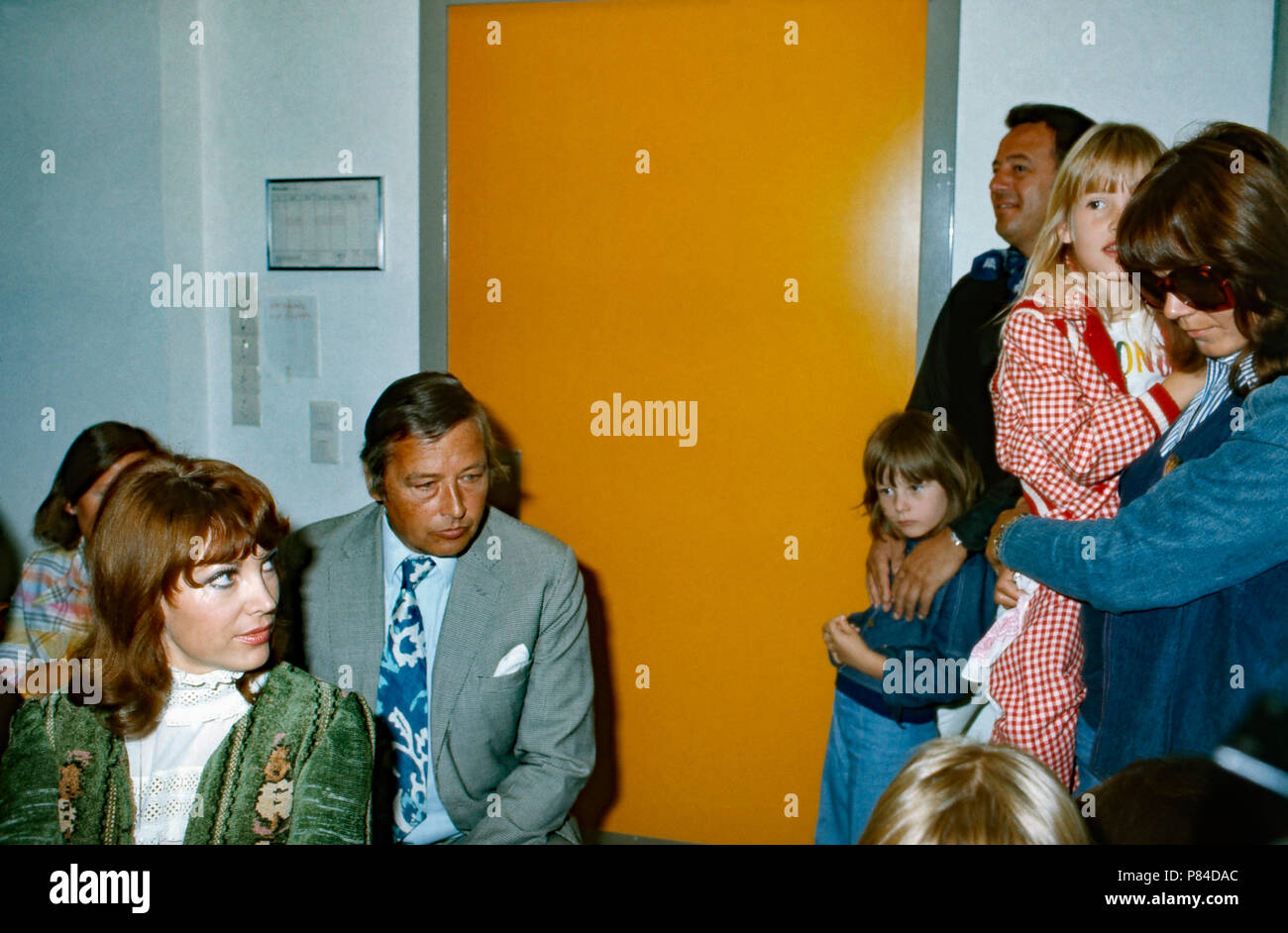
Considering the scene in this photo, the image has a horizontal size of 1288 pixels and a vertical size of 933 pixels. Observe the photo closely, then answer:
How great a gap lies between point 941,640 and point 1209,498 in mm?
925

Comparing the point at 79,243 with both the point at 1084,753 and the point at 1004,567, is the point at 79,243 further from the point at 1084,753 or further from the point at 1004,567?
the point at 1084,753

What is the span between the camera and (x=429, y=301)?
263 centimetres

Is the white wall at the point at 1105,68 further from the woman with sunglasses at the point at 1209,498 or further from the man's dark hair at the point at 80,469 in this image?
the man's dark hair at the point at 80,469

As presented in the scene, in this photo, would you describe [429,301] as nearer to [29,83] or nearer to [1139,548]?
[29,83]

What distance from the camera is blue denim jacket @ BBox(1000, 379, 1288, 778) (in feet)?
3.63

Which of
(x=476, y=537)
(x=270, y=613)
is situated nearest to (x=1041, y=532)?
(x=476, y=537)

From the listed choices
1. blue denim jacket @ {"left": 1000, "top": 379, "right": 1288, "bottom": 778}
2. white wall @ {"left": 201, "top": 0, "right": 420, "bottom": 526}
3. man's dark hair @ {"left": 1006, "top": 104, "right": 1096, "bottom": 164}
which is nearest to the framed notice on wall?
white wall @ {"left": 201, "top": 0, "right": 420, "bottom": 526}

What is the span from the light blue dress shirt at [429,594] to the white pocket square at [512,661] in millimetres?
132

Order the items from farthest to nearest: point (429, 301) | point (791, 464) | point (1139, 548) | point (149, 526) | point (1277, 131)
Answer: point (429, 301) < point (791, 464) < point (1277, 131) < point (149, 526) < point (1139, 548)

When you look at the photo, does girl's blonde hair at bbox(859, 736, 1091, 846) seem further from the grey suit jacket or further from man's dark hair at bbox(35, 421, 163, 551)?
man's dark hair at bbox(35, 421, 163, 551)

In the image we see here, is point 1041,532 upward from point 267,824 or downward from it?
upward

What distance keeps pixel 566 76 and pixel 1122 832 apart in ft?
7.41

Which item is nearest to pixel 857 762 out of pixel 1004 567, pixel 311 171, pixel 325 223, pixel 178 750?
pixel 1004 567
